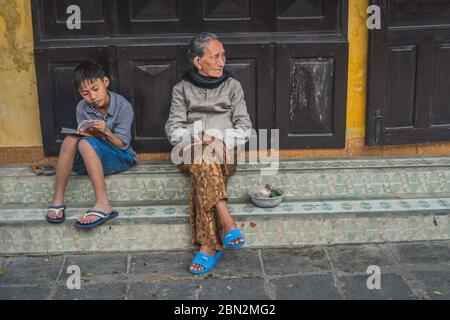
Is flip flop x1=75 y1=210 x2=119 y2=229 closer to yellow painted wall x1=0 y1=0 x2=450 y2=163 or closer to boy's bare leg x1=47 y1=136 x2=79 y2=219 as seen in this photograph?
boy's bare leg x1=47 y1=136 x2=79 y2=219

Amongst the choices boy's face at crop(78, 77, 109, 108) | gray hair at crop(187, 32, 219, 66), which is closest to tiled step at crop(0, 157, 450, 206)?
boy's face at crop(78, 77, 109, 108)

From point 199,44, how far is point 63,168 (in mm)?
1272

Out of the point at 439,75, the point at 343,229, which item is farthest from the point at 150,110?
the point at 439,75

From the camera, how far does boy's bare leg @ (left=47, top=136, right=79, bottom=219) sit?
4672 mm

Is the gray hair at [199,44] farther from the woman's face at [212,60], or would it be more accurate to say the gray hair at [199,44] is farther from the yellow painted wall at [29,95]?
the yellow painted wall at [29,95]

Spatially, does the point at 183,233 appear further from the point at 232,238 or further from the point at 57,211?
the point at 57,211

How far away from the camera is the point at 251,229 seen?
15.4ft

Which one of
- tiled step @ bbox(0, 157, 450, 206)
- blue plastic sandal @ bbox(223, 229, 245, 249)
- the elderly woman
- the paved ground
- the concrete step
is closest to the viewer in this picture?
the paved ground

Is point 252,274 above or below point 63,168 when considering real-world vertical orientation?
below

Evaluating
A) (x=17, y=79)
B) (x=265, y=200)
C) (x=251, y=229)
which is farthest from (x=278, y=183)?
(x=17, y=79)

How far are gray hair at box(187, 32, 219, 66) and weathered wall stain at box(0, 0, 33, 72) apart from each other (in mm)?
1293

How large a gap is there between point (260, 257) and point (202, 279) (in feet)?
1.61

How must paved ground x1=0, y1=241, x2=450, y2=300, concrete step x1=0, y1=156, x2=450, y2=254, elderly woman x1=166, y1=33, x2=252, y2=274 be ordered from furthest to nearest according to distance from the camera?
1. concrete step x1=0, y1=156, x2=450, y2=254
2. elderly woman x1=166, y1=33, x2=252, y2=274
3. paved ground x1=0, y1=241, x2=450, y2=300

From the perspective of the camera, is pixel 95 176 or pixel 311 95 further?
pixel 311 95
